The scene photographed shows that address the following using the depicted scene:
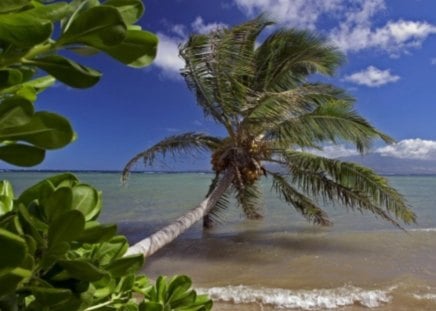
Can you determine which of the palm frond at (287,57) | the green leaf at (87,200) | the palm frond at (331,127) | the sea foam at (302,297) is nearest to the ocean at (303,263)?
the sea foam at (302,297)

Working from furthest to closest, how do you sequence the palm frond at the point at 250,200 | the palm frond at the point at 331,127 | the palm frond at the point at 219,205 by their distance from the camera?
the palm frond at the point at 250,200 → the palm frond at the point at 219,205 → the palm frond at the point at 331,127

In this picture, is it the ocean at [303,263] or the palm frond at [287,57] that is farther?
the palm frond at [287,57]

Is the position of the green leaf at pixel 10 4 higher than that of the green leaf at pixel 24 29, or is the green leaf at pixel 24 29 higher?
the green leaf at pixel 10 4

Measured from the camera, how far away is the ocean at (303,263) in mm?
5848

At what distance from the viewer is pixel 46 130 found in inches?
17.8

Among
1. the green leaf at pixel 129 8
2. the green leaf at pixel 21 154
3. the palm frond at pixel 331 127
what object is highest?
the palm frond at pixel 331 127

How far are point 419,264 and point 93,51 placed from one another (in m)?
8.34

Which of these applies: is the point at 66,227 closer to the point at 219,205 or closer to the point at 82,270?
the point at 82,270

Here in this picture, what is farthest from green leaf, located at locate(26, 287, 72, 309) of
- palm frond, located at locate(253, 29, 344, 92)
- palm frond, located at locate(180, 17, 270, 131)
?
palm frond, located at locate(253, 29, 344, 92)

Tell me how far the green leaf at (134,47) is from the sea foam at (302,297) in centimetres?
549

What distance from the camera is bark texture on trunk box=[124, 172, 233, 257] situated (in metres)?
5.88

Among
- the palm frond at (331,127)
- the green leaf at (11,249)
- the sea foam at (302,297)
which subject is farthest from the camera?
the palm frond at (331,127)

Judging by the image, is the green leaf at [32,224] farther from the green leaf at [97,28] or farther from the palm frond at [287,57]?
the palm frond at [287,57]

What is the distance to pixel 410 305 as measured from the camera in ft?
18.5
